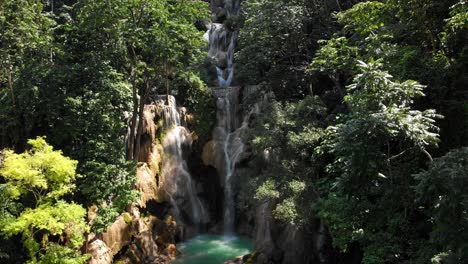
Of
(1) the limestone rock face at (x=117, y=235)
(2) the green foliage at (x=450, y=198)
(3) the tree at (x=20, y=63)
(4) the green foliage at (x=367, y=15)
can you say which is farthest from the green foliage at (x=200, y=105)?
(2) the green foliage at (x=450, y=198)

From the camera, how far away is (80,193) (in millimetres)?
17469

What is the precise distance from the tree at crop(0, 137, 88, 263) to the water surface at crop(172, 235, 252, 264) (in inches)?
229

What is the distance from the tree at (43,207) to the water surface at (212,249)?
5.83 metres

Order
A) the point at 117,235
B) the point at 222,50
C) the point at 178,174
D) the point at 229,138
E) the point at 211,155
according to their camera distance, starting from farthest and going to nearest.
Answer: the point at 222,50
the point at 229,138
the point at 211,155
the point at 178,174
the point at 117,235

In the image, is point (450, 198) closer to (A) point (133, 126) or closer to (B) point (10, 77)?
Answer: (A) point (133, 126)

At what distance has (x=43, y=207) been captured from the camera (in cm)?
1459

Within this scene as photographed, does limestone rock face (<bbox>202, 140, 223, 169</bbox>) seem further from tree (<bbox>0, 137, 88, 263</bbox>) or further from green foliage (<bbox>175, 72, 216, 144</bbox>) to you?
tree (<bbox>0, 137, 88, 263</bbox>)

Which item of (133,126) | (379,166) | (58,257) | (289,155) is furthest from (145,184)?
(379,166)

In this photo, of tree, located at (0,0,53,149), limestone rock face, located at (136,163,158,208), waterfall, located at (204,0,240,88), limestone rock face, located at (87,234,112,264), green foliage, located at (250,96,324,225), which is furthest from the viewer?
waterfall, located at (204,0,240,88)

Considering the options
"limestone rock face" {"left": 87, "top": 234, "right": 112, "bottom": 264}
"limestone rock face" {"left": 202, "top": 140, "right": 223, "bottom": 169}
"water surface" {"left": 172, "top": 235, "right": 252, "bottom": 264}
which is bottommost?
"water surface" {"left": 172, "top": 235, "right": 252, "bottom": 264}

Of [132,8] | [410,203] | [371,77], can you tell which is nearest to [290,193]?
[410,203]

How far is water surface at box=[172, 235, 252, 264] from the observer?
19.0 meters

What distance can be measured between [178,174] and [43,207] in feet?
33.9

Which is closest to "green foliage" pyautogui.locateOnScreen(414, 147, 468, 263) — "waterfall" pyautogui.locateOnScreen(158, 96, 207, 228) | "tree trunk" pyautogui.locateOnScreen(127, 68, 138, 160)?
"tree trunk" pyautogui.locateOnScreen(127, 68, 138, 160)
